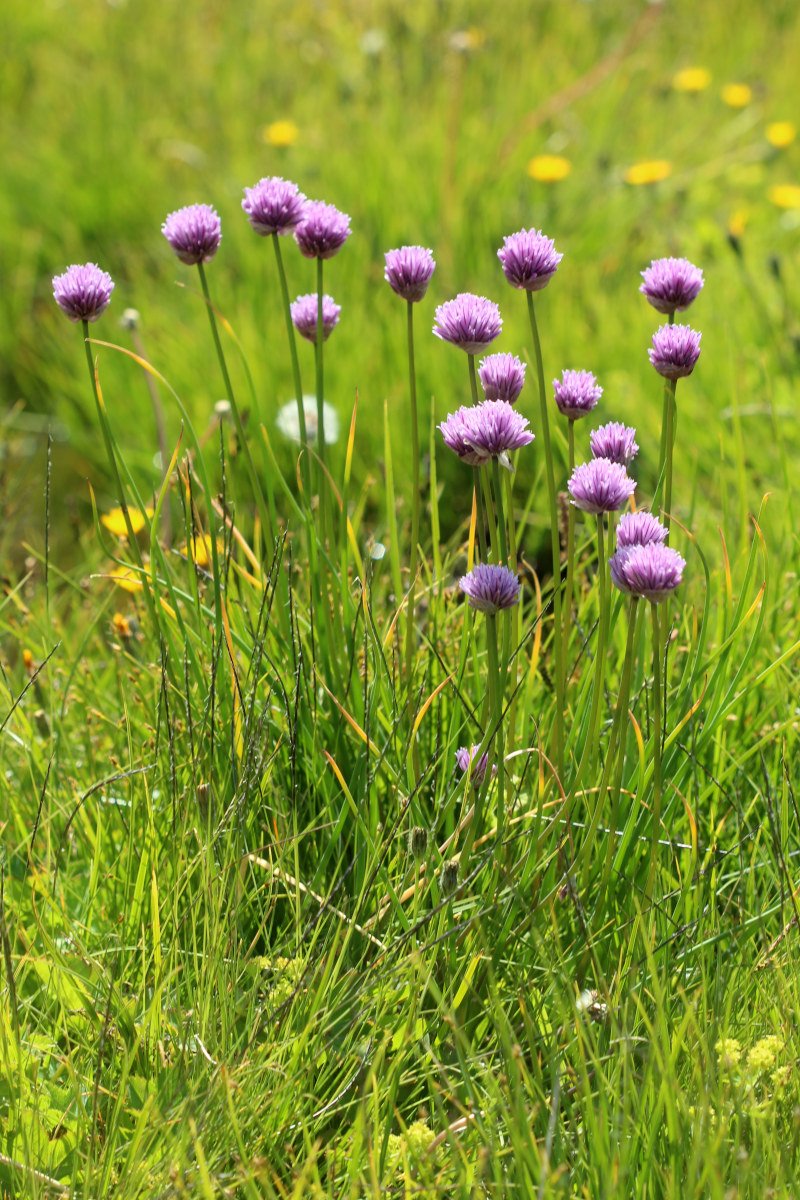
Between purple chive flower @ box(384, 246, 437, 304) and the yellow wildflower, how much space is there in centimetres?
84

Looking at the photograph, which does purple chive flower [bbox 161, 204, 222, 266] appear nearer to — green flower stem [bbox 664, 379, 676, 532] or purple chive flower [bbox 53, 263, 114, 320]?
purple chive flower [bbox 53, 263, 114, 320]

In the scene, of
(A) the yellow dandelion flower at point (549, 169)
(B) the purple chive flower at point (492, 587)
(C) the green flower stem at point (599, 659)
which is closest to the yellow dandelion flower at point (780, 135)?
(A) the yellow dandelion flower at point (549, 169)

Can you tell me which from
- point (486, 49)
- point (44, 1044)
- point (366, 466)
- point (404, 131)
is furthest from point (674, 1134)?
point (486, 49)

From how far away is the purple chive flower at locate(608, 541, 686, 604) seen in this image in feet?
3.64

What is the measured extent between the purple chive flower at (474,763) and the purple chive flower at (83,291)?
63cm

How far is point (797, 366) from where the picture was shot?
2.93 meters

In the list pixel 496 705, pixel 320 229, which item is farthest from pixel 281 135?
pixel 496 705

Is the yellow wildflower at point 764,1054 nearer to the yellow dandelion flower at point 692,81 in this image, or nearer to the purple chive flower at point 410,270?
the purple chive flower at point 410,270

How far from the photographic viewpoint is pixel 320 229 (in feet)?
4.84

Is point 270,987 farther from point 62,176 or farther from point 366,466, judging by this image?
point 62,176

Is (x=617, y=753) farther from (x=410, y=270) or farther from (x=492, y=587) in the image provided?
(x=410, y=270)

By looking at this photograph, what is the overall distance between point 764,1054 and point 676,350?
0.68 metres

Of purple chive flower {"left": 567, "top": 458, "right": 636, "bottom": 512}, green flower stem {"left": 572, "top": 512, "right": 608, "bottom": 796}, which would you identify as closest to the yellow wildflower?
green flower stem {"left": 572, "top": 512, "right": 608, "bottom": 796}

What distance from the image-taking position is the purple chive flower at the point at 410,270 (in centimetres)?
140
